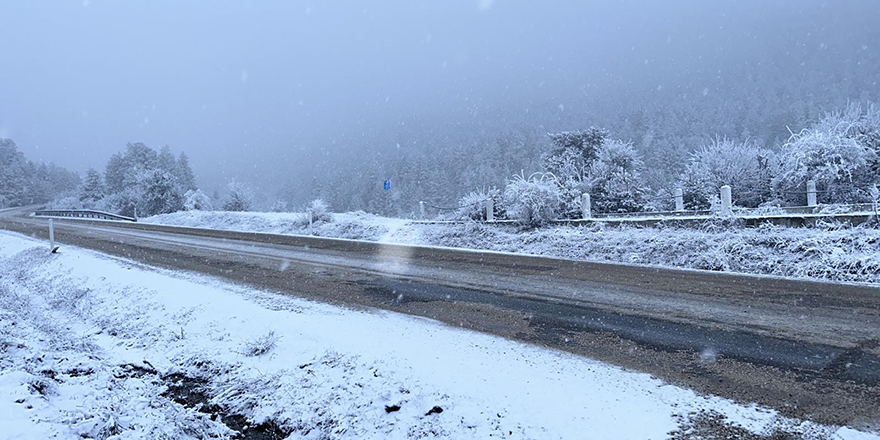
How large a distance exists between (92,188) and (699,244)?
8655cm

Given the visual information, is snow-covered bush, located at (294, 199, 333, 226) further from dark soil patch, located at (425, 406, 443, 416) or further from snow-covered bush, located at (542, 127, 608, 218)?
snow-covered bush, located at (542, 127, 608, 218)

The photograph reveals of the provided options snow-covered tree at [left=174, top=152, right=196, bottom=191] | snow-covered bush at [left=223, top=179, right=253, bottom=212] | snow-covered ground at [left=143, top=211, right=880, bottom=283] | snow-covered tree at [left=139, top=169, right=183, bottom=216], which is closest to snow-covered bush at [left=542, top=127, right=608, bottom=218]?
snow-covered ground at [left=143, top=211, right=880, bottom=283]

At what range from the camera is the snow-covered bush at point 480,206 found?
55.1ft

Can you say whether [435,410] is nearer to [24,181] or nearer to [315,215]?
[315,215]

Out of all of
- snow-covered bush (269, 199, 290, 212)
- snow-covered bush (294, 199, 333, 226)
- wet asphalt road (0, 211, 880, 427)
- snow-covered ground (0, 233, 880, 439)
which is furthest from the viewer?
snow-covered bush (269, 199, 290, 212)

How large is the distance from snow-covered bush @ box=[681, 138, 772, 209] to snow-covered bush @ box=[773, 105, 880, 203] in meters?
1.29

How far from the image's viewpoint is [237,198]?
1574 inches

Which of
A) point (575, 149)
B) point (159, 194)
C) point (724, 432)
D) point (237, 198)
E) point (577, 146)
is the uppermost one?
point (577, 146)

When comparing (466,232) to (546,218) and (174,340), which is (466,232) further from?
(174,340)

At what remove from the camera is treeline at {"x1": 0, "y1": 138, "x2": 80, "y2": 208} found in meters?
90.8

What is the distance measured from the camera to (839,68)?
5566 inches

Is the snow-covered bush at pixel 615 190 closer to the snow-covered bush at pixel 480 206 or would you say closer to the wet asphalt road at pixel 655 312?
the snow-covered bush at pixel 480 206

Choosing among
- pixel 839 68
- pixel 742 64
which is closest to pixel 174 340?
pixel 839 68

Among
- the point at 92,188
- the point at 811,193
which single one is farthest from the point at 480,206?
the point at 92,188
